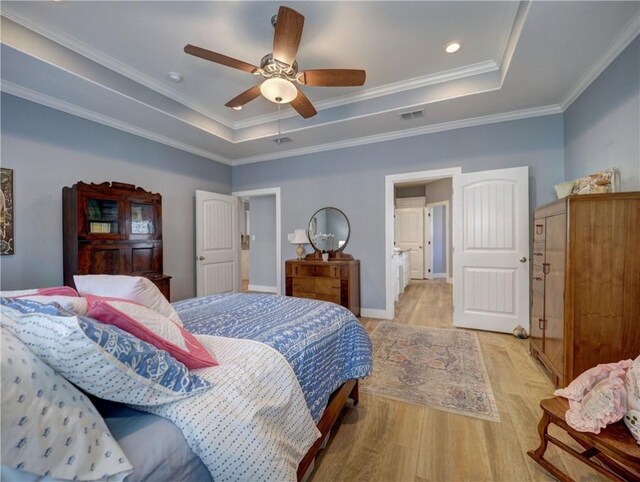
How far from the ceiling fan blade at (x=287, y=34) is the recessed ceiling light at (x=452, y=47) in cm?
147

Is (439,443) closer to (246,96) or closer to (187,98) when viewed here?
(246,96)

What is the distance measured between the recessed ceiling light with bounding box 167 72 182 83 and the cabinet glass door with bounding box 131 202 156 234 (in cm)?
144

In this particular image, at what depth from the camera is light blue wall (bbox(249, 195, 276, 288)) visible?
604 centimetres

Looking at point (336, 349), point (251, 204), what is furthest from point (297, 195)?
point (336, 349)

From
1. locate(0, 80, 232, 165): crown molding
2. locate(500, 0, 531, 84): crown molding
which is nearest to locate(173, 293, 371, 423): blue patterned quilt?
locate(500, 0, 531, 84): crown molding

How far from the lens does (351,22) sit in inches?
87.7

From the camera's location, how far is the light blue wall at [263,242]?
19.8 ft

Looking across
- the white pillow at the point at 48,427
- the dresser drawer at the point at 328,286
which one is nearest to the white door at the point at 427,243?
the dresser drawer at the point at 328,286

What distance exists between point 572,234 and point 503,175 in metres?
1.63

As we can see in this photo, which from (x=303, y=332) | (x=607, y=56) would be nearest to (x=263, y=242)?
(x=303, y=332)

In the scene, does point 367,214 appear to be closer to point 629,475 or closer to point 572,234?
point 572,234

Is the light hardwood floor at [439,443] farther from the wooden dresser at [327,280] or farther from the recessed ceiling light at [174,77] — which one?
the recessed ceiling light at [174,77]

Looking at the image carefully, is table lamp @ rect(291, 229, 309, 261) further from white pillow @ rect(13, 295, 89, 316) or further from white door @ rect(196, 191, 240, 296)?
white pillow @ rect(13, 295, 89, 316)

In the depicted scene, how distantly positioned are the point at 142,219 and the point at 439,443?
143 inches
